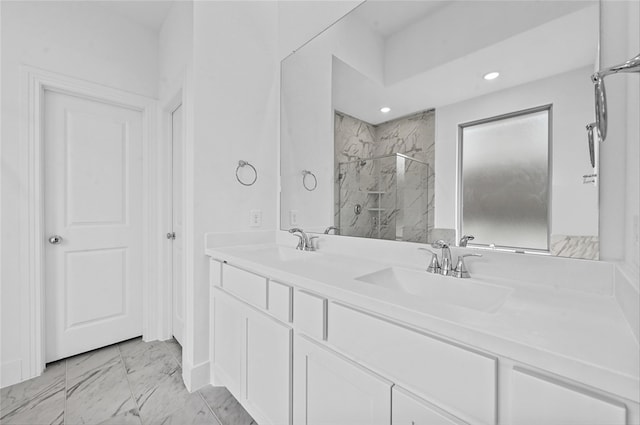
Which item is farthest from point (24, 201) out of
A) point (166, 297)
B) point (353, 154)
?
point (353, 154)

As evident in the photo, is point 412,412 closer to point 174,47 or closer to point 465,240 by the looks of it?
point 465,240

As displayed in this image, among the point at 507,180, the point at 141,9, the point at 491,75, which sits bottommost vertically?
the point at 507,180

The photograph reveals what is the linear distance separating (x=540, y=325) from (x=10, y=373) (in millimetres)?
2730

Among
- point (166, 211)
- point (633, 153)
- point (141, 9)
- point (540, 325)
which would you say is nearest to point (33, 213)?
point (166, 211)

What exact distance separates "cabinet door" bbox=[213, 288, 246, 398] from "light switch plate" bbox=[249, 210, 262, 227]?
1.63ft

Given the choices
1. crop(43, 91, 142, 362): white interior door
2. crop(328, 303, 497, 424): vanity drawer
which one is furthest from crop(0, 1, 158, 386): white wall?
crop(328, 303, 497, 424): vanity drawer

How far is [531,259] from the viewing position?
98 cm

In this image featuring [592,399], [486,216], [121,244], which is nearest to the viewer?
[592,399]

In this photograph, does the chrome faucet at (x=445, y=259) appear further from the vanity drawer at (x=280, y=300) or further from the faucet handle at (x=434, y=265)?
the vanity drawer at (x=280, y=300)

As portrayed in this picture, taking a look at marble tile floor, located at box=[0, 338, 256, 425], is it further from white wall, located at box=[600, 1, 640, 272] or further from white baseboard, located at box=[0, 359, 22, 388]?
white wall, located at box=[600, 1, 640, 272]

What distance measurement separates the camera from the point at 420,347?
701mm

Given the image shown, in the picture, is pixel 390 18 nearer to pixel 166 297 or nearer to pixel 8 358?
pixel 166 297

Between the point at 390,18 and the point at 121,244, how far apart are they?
244 cm

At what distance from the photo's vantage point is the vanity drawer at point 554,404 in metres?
0.47
